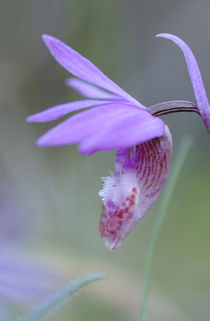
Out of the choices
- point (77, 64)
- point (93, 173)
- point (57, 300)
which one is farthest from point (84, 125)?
point (93, 173)

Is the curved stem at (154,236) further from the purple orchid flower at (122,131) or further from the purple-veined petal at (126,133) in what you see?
the purple-veined petal at (126,133)

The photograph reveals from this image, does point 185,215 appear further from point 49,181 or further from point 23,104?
point 23,104

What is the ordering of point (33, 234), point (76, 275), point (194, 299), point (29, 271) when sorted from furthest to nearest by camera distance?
point (33, 234)
point (194, 299)
point (76, 275)
point (29, 271)

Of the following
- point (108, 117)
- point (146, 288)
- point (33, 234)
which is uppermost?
point (108, 117)

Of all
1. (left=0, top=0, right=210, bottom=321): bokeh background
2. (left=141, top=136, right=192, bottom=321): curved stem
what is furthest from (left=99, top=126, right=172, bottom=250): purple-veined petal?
(left=0, top=0, right=210, bottom=321): bokeh background

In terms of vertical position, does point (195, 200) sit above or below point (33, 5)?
below

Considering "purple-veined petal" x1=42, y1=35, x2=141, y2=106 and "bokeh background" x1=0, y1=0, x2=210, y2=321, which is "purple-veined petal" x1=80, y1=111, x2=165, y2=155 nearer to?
"purple-veined petal" x1=42, y1=35, x2=141, y2=106

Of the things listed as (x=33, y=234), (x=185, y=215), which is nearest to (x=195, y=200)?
(x=185, y=215)
